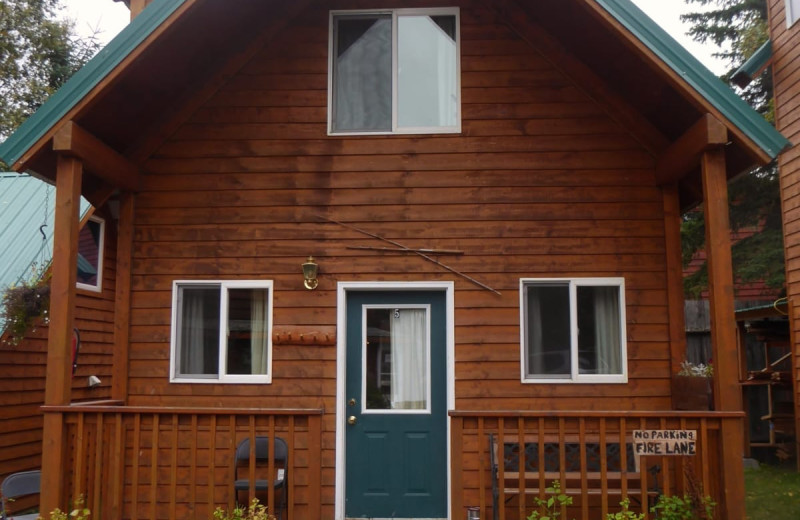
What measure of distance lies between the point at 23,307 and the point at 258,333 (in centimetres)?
302

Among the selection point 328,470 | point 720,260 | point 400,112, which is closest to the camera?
point 720,260

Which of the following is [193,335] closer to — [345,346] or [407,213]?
[345,346]

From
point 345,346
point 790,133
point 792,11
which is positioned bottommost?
point 345,346

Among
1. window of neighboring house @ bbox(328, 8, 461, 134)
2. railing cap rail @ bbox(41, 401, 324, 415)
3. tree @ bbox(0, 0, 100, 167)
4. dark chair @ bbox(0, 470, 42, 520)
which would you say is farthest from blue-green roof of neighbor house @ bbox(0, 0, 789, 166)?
tree @ bbox(0, 0, 100, 167)

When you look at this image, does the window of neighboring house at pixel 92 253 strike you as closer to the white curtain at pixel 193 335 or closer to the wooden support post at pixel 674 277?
the white curtain at pixel 193 335

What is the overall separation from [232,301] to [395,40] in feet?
9.91

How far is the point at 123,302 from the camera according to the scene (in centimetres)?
757

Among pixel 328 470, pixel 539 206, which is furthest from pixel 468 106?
pixel 328 470

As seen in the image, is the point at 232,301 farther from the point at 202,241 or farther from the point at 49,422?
the point at 49,422

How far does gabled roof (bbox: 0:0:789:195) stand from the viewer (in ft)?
20.2

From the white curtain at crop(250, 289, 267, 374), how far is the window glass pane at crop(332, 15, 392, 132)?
1.83m

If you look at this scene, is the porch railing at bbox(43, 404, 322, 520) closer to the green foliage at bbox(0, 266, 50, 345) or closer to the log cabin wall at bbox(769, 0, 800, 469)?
the green foliage at bbox(0, 266, 50, 345)

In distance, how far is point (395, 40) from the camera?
309 inches

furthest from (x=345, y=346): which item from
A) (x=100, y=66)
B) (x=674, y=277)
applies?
(x=100, y=66)
